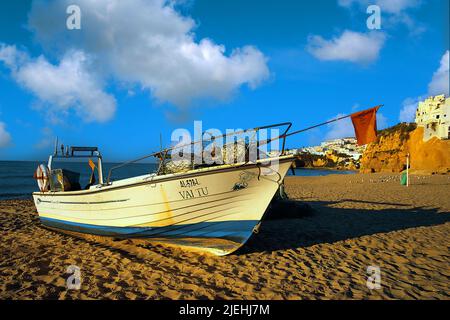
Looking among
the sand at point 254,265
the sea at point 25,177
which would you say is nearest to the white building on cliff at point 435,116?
the sea at point 25,177

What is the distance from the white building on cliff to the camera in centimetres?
4594

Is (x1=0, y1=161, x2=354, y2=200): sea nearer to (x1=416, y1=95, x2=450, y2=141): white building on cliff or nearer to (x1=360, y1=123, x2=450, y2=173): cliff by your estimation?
(x1=360, y1=123, x2=450, y2=173): cliff

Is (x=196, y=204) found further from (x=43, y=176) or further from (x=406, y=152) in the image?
(x=406, y=152)

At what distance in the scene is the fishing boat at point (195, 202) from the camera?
612 cm

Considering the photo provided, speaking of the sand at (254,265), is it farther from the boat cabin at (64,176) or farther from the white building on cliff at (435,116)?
the white building on cliff at (435,116)

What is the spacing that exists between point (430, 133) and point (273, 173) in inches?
2044

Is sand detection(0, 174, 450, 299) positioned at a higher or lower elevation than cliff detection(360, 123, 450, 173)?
lower

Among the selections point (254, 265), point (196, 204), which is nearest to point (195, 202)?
point (196, 204)

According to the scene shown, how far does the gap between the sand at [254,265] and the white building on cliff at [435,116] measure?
46.0 m

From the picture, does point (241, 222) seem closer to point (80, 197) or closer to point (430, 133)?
point (80, 197)

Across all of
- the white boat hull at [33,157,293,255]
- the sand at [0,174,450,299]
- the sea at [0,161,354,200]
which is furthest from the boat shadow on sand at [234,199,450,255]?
the sea at [0,161,354,200]

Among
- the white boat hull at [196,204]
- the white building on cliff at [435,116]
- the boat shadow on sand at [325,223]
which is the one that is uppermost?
the white building on cliff at [435,116]

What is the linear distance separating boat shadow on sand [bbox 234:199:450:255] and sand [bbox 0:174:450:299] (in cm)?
6
